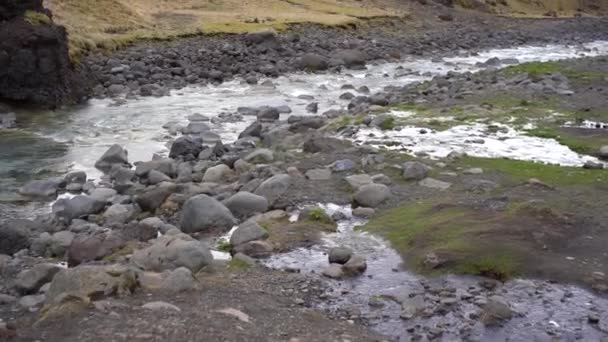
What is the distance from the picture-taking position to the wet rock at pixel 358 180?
12.5m

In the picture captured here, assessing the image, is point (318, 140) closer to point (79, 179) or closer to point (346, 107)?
point (79, 179)

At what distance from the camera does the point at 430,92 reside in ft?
73.8

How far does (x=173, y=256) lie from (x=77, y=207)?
413 centimetres

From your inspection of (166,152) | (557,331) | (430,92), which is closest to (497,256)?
(557,331)

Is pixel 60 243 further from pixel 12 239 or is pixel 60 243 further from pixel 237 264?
pixel 237 264

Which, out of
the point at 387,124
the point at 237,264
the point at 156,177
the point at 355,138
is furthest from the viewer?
the point at 387,124

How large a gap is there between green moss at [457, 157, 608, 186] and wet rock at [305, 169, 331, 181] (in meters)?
2.25

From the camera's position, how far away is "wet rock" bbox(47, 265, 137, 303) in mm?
7777

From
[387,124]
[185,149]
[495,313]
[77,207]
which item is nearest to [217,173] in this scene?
[185,149]

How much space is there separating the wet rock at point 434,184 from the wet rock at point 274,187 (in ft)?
6.98

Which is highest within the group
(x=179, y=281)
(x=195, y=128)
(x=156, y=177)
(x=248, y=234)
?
(x=179, y=281)

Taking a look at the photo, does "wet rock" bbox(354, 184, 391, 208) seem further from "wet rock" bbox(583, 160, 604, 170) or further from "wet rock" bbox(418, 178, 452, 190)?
"wet rock" bbox(583, 160, 604, 170)

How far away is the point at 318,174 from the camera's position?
43.5ft

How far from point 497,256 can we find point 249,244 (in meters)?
2.98
